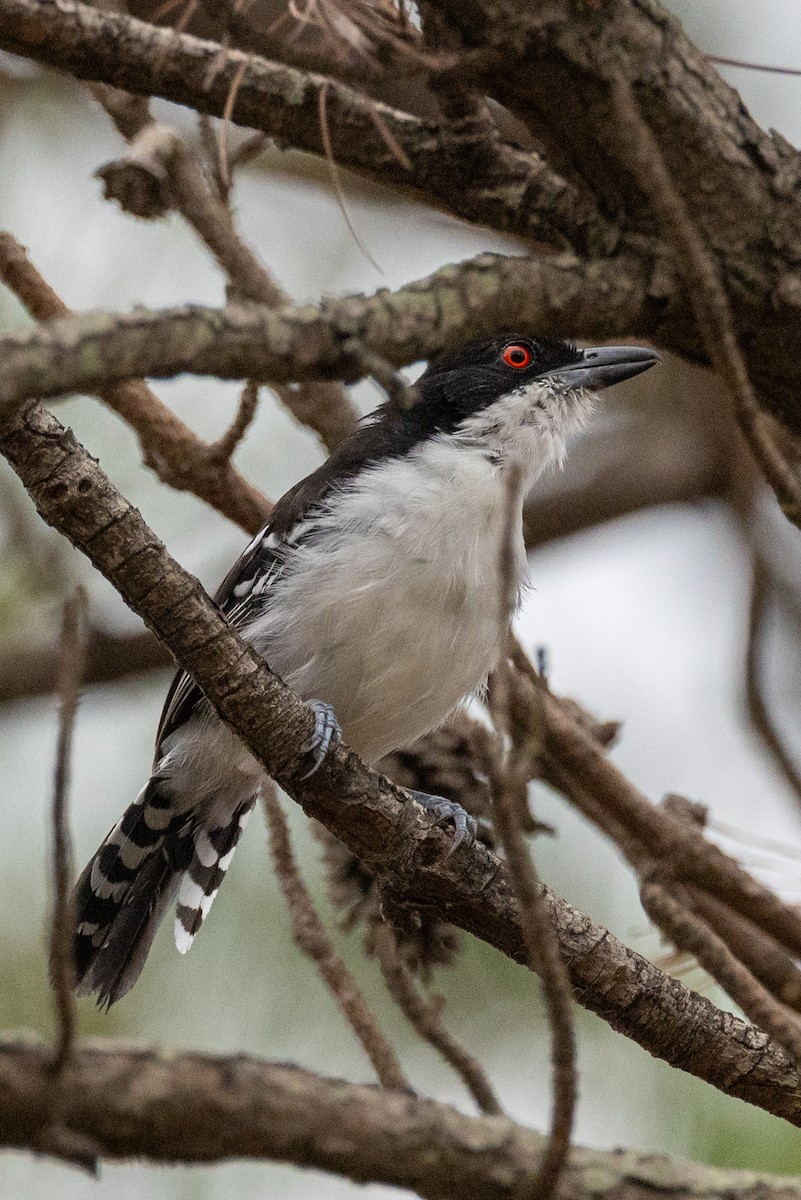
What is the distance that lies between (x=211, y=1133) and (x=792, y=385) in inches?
72.8

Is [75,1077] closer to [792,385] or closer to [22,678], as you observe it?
[792,385]

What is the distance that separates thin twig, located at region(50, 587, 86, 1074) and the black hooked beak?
3485 mm

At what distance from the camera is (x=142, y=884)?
4.99 metres

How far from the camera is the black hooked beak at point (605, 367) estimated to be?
16.3 ft

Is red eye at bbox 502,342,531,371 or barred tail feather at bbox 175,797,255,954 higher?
red eye at bbox 502,342,531,371

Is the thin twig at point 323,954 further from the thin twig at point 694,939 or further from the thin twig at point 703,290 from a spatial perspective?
the thin twig at point 703,290

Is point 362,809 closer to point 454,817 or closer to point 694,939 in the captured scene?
point 454,817

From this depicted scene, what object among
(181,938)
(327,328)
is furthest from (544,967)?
(181,938)

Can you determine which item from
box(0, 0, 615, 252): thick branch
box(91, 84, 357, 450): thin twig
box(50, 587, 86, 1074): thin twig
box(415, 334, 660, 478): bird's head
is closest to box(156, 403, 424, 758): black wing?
box(415, 334, 660, 478): bird's head

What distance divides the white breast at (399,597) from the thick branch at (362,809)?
3.21 feet

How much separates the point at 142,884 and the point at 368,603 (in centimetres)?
142

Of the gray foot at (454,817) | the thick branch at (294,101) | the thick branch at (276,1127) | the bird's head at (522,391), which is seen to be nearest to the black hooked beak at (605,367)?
the bird's head at (522,391)

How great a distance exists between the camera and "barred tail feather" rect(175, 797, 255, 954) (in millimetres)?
4953

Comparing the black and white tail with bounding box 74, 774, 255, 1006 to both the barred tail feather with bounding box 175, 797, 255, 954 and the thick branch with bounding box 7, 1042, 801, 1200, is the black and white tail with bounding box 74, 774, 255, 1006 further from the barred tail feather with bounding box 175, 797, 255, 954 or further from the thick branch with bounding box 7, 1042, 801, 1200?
the thick branch with bounding box 7, 1042, 801, 1200
